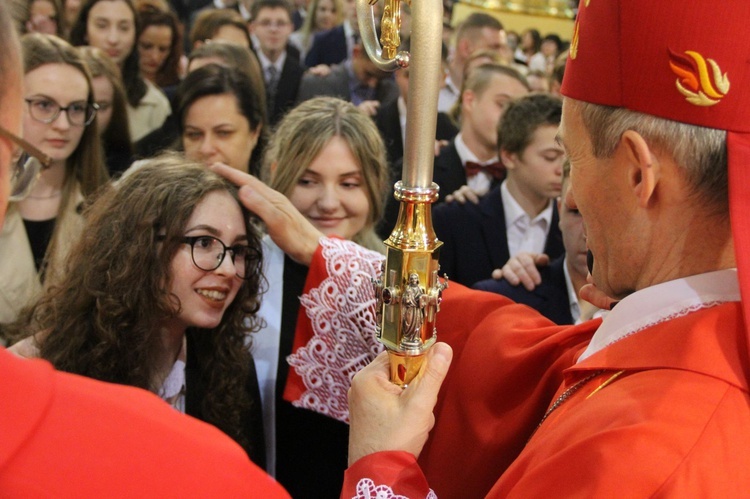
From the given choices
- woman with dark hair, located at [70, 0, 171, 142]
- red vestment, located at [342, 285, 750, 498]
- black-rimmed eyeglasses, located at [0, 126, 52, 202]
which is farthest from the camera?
woman with dark hair, located at [70, 0, 171, 142]

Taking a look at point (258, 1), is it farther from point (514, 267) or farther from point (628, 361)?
point (628, 361)

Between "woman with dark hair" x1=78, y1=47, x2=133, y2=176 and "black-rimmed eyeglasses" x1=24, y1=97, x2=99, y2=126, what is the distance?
62 centimetres

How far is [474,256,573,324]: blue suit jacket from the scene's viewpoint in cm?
323

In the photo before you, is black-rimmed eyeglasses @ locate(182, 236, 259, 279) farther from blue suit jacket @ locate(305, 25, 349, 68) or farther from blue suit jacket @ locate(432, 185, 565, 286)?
blue suit jacket @ locate(305, 25, 349, 68)

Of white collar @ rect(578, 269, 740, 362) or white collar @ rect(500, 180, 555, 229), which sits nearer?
white collar @ rect(578, 269, 740, 362)

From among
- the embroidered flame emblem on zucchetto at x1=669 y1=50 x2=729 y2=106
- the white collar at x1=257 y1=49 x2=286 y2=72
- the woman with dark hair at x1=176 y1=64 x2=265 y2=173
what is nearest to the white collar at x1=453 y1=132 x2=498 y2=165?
the woman with dark hair at x1=176 y1=64 x2=265 y2=173

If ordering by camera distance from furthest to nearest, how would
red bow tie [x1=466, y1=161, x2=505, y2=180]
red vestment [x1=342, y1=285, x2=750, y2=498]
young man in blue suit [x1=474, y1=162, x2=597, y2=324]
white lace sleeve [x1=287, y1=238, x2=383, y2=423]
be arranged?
red bow tie [x1=466, y1=161, x2=505, y2=180]
young man in blue suit [x1=474, y1=162, x2=597, y2=324]
white lace sleeve [x1=287, y1=238, x2=383, y2=423]
red vestment [x1=342, y1=285, x2=750, y2=498]

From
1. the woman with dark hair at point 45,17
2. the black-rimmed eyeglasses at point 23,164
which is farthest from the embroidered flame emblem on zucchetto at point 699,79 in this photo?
the woman with dark hair at point 45,17

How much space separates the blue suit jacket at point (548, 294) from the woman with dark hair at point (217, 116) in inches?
52.8

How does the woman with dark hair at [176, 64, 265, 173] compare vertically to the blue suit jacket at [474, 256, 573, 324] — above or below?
above

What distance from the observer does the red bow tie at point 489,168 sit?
5.11 m

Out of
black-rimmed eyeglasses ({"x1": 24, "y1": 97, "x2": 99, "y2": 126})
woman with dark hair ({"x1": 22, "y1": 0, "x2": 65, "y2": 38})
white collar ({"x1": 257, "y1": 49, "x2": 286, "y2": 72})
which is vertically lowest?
white collar ({"x1": 257, "y1": 49, "x2": 286, "y2": 72})

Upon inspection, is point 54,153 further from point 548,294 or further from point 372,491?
point 372,491

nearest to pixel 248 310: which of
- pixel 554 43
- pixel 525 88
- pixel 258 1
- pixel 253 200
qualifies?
pixel 253 200
